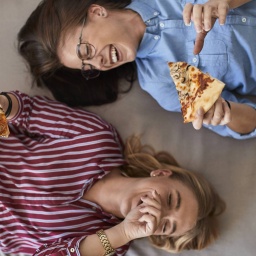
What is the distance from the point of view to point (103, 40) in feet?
4.17

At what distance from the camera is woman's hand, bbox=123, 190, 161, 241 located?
127 centimetres

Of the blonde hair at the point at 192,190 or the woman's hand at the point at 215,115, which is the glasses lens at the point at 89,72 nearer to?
the blonde hair at the point at 192,190

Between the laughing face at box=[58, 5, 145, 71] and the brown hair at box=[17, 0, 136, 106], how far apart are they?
0.03 meters

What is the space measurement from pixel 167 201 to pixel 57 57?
612mm

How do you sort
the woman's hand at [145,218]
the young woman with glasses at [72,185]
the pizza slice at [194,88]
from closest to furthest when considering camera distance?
the pizza slice at [194,88] < the woman's hand at [145,218] < the young woman with glasses at [72,185]

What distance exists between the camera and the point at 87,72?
4.68 feet

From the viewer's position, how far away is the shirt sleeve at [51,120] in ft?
4.88

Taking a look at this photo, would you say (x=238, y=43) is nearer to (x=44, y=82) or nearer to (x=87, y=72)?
(x=87, y=72)

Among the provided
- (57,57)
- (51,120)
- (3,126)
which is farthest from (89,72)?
(3,126)

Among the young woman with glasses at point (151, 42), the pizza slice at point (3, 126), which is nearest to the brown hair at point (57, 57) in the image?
the young woman with glasses at point (151, 42)

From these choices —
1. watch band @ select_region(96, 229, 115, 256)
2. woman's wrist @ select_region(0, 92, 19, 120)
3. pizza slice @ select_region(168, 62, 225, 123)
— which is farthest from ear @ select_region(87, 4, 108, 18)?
watch band @ select_region(96, 229, 115, 256)

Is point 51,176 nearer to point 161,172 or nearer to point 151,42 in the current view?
point 161,172

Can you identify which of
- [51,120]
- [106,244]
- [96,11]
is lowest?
[106,244]

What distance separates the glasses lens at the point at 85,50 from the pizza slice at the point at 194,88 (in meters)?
0.26
